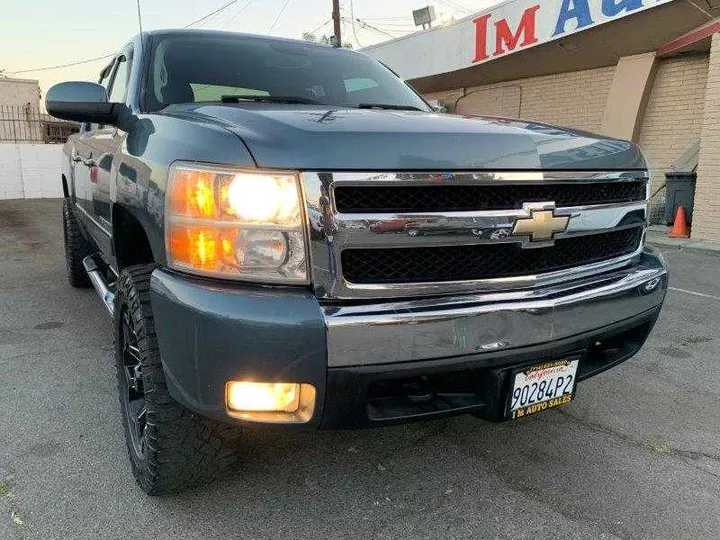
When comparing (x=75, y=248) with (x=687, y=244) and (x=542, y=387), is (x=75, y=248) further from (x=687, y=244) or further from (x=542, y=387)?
(x=687, y=244)

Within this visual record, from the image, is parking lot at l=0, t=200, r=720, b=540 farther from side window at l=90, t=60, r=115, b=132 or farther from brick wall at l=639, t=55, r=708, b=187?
brick wall at l=639, t=55, r=708, b=187

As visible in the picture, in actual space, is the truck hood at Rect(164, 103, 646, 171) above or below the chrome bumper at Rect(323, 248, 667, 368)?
above

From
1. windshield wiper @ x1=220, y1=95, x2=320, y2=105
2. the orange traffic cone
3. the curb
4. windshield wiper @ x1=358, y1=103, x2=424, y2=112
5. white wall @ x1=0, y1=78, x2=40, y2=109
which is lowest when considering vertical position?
the curb

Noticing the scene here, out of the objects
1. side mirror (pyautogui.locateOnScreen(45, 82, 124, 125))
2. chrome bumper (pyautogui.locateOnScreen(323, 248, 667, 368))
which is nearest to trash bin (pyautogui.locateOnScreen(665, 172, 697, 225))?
chrome bumper (pyautogui.locateOnScreen(323, 248, 667, 368))

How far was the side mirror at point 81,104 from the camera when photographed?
2.64 metres

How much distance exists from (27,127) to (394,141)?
20.9m

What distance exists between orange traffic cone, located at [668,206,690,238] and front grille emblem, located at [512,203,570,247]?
833 centimetres

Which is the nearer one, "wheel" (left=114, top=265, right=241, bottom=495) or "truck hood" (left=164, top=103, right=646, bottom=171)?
"truck hood" (left=164, top=103, right=646, bottom=171)

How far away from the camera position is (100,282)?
3453 mm

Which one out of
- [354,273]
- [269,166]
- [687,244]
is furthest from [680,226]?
[269,166]

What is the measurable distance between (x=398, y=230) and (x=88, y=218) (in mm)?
2742

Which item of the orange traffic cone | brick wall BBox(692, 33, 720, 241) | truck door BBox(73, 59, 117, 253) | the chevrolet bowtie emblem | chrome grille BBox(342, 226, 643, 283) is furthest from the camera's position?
the orange traffic cone

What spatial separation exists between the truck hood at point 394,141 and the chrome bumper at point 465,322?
429 millimetres

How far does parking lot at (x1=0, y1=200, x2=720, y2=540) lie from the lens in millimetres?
2098
